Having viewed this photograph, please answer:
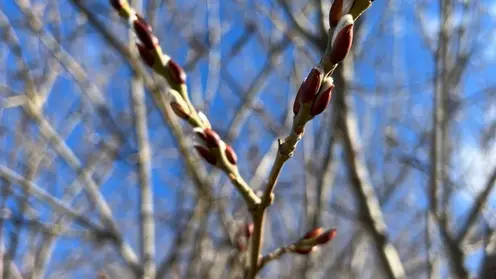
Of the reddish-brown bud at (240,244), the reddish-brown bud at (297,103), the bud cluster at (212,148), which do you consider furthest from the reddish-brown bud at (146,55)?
the reddish-brown bud at (240,244)

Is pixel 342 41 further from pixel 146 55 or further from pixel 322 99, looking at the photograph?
pixel 146 55

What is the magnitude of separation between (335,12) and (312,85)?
0.09 metres

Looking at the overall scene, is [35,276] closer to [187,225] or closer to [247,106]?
[187,225]

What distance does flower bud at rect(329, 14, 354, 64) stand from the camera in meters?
0.50

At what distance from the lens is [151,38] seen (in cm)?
65

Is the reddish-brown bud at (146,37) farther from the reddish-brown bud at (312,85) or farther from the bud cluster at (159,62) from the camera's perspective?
the reddish-brown bud at (312,85)

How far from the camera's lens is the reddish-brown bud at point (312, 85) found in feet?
1.66

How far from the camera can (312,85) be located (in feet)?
1.67

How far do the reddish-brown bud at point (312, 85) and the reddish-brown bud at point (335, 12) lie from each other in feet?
0.20

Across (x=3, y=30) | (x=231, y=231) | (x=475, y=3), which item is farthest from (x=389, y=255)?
(x=3, y=30)

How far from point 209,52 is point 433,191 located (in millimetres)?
1573

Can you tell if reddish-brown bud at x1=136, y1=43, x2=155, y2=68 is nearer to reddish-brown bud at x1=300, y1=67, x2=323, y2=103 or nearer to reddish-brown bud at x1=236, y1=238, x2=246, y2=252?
reddish-brown bud at x1=300, y1=67, x2=323, y2=103

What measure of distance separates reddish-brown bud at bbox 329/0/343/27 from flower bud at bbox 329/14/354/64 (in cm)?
2

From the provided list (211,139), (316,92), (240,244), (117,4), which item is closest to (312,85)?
(316,92)
